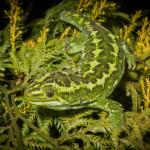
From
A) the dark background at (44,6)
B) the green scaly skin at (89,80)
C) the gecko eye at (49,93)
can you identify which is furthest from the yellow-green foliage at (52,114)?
the dark background at (44,6)

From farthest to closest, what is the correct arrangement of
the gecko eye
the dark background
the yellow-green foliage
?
the dark background, the gecko eye, the yellow-green foliage

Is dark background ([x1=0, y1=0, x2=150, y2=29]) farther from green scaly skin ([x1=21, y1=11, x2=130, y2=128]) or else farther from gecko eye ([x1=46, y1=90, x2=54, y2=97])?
gecko eye ([x1=46, y1=90, x2=54, y2=97])

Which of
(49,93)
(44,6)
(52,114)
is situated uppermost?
(44,6)

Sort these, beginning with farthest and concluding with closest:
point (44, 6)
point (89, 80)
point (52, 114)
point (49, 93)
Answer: point (44, 6) < point (89, 80) < point (52, 114) < point (49, 93)

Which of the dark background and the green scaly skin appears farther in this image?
the dark background

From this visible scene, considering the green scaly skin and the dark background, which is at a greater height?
the dark background

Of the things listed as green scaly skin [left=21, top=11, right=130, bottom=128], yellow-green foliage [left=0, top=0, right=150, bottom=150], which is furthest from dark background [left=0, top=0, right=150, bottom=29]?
yellow-green foliage [left=0, top=0, right=150, bottom=150]

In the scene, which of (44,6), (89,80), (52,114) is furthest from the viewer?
(44,6)

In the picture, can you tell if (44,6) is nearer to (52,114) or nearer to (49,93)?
(52,114)

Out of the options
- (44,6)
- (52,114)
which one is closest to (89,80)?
(52,114)

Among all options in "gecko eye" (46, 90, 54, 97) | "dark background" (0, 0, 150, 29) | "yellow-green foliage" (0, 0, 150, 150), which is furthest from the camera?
"dark background" (0, 0, 150, 29)
